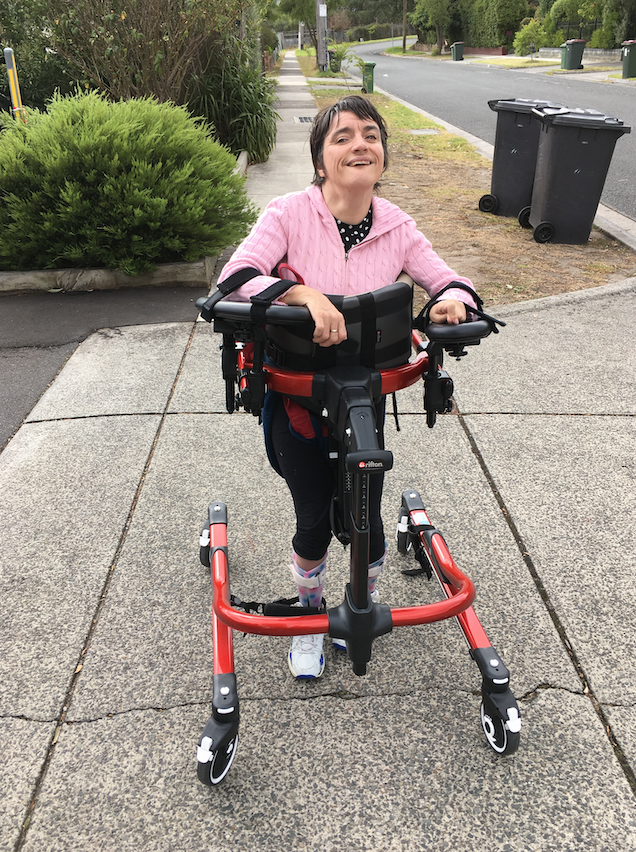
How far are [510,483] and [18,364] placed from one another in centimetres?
323

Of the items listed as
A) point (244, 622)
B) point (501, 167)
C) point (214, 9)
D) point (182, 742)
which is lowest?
point (182, 742)

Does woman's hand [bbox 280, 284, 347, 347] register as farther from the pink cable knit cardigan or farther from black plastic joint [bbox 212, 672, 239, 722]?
black plastic joint [bbox 212, 672, 239, 722]

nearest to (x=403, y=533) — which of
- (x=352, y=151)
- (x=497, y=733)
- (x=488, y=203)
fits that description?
(x=497, y=733)

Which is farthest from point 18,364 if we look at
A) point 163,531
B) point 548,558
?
point 548,558

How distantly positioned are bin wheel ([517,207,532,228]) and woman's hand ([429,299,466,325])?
20.3ft

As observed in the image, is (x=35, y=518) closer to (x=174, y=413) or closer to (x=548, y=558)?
(x=174, y=413)

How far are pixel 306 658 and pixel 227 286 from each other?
123 cm

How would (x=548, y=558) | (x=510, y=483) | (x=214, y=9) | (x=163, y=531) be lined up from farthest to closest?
1. (x=214, y=9)
2. (x=510, y=483)
3. (x=163, y=531)
4. (x=548, y=558)

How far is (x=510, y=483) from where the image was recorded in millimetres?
3131

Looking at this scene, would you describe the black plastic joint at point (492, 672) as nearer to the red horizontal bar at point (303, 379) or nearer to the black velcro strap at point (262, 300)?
the red horizontal bar at point (303, 379)

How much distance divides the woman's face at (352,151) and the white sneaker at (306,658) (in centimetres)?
137

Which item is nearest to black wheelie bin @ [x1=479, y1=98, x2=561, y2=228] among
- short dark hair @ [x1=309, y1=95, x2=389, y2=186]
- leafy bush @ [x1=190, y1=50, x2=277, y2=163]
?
leafy bush @ [x1=190, y1=50, x2=277, y2=163]

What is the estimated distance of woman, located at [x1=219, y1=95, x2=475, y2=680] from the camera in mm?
1734

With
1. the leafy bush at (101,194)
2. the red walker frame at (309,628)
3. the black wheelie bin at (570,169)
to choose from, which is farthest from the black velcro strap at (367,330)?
the black wheelie bin at (570,169)
